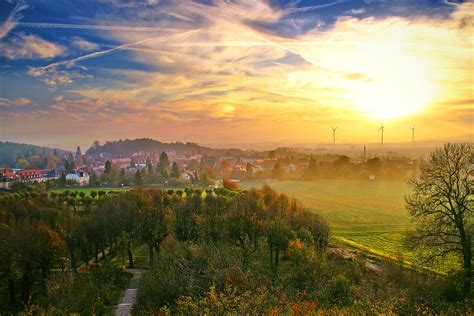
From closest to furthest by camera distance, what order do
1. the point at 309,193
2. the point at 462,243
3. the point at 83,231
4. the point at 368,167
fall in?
the point at 462,243 < the point at 83,231 < the point at 309,193 < the point at 368,167

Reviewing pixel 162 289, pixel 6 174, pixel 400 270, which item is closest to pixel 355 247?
pixel 400 270

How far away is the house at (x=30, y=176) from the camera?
7144cm

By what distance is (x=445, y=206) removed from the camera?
74.4ft

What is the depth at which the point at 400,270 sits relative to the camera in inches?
929

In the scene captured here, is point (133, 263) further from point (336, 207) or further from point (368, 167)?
point (368, 167)

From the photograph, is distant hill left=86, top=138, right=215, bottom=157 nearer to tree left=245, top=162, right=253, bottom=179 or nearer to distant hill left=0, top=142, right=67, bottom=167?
distant hill left=0, top=142, right=67, bottom=167

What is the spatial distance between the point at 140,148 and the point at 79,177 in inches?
1829

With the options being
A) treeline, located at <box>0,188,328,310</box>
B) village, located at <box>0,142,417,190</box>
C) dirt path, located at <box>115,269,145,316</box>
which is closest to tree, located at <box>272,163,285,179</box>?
village, located at <box>0,142,417,190</box>

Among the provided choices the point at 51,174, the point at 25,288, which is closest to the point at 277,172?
the point at 51,174

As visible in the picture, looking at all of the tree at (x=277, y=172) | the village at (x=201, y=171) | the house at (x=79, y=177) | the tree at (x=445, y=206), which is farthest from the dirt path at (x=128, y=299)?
the tree at (x=277, y=172)

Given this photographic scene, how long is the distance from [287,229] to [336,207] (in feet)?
115

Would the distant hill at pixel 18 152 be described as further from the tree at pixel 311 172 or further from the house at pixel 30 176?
the tree at pixel 311 172

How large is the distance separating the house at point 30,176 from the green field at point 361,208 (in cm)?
4807

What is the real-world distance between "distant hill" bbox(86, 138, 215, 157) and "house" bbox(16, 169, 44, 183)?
48000 millimetres
